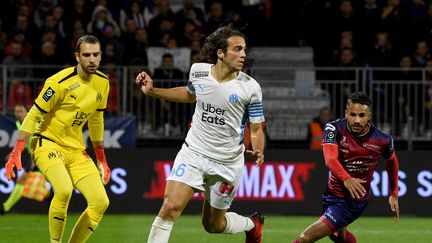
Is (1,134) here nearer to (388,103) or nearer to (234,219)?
(388,103)

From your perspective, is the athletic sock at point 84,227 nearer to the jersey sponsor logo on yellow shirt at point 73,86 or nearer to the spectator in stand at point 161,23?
the jersey sponsor logo on yellow shirt at point 73,86

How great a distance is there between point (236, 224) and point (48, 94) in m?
2.24

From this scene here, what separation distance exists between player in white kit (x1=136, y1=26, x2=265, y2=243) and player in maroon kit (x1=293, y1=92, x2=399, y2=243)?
0.86 m

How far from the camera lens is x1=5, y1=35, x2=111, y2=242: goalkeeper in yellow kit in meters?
10.4

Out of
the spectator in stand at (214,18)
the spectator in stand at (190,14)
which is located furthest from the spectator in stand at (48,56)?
the spectator in stand at (214,18)

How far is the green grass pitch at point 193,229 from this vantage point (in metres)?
13.5

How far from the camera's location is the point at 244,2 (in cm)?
2133

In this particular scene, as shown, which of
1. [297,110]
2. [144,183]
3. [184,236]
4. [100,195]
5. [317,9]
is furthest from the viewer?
[317,9]

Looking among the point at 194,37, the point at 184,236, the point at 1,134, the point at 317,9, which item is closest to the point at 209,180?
the point at 184,236

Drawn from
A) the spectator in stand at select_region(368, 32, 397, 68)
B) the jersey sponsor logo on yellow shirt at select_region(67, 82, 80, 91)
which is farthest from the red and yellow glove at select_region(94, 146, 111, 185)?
the spectator in stand at select_region(368, 32, 397, 68)

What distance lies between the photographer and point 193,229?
1498 cm

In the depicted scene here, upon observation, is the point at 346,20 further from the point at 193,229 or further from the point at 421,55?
the point at 193,229

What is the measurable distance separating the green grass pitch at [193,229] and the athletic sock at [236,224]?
8.71 feet

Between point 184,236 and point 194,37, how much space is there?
22.2 ft
